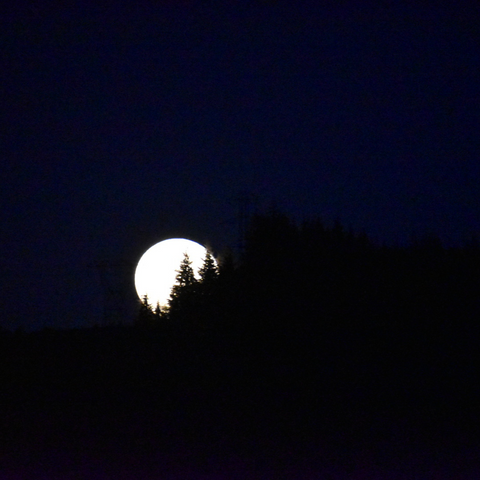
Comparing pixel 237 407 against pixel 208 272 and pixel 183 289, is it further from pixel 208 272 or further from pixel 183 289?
pixel 183 289

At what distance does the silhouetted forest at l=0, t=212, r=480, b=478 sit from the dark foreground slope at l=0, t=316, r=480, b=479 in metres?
0.04

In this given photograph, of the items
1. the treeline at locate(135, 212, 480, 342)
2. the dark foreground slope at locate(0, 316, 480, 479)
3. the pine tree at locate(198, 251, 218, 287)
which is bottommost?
the dark foreground slope at locate(0, 316, 480, 479)

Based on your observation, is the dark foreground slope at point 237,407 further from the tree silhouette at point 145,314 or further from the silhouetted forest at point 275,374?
the tree silhouette at point 145,314

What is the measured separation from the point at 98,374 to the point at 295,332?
16.9 ft

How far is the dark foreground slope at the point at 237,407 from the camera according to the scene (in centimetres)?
838

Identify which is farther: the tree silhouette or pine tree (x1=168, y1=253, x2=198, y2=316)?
the tree silhouette

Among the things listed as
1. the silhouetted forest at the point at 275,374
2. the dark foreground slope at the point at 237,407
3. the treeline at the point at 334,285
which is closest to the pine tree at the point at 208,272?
the silhouetted forest at the point at 275,374

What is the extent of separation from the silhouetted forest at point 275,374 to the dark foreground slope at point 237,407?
0.04 meters

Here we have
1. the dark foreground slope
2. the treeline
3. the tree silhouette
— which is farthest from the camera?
the tree silhouette

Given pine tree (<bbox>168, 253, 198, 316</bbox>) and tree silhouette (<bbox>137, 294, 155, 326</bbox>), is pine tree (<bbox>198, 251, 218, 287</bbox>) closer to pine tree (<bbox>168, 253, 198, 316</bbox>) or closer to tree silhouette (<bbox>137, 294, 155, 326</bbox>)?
pine tree (<bbox>168, 253, 198, 316</bbox>)

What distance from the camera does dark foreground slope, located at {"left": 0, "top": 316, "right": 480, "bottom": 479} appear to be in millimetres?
8375

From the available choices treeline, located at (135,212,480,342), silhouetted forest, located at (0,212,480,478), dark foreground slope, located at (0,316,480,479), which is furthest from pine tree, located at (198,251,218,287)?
dark foreground slope, located at (0,316,480,479)

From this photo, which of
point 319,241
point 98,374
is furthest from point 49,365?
point 319,241

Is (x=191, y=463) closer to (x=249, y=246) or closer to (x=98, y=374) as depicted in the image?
(x=98, y=374)
